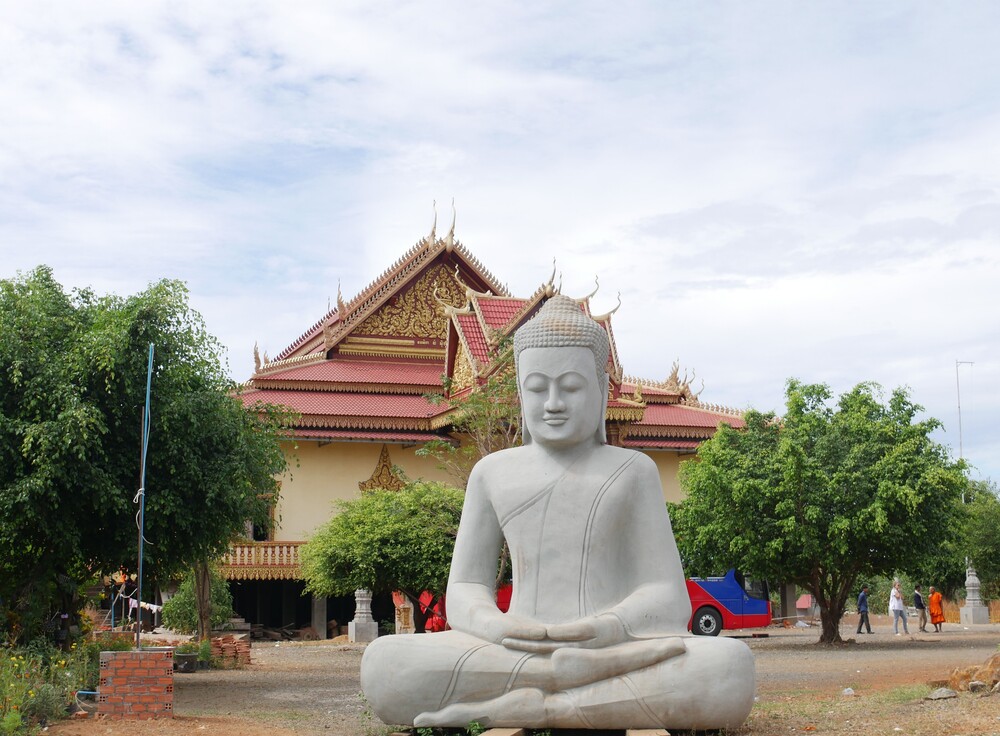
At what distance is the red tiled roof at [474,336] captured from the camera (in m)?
23.0

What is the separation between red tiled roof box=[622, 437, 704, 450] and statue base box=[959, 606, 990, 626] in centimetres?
698

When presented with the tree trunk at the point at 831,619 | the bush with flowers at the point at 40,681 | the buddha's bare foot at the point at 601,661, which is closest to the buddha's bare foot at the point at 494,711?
the buddha's bare foot at the point at 601,661

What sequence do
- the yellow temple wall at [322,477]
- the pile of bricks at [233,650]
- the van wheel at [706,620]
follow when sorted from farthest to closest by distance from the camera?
the yellow temple wall at [322,477] < the van wheel at [706,620] < the pile of bricks at [233,650]

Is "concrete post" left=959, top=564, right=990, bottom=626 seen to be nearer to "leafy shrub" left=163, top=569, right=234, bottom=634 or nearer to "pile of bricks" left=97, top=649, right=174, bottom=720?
"leafy shrub" left=163, top=569, right=234, bottom=634

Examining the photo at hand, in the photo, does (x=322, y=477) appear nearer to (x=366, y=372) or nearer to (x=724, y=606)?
(x=366, y=372)

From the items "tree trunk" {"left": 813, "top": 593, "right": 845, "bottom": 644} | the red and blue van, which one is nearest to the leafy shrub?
the red and blue van

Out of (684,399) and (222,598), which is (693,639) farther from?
(684,399)

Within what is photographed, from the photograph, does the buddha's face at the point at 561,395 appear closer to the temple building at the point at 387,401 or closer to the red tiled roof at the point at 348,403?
the temple building at the point at 387,401

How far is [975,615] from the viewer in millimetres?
26609

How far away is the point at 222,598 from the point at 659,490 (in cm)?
1557

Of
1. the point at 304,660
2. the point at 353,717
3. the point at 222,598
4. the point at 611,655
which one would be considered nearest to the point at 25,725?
the point at 353,717

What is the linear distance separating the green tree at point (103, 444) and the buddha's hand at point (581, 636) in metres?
5.05

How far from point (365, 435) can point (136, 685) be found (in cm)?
1550

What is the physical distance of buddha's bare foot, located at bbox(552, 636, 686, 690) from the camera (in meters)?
6.72
